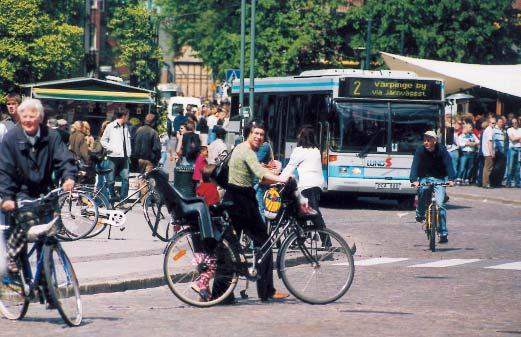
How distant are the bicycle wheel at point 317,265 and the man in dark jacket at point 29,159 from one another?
7.65 ft

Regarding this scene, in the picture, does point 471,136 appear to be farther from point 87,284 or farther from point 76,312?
point 76,312

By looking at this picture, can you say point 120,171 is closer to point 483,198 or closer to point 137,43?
point 483,198

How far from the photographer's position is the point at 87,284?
12344 millimetres

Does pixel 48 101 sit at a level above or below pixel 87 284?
above

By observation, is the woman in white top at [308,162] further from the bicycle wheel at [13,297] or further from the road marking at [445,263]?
the bicycle wheel at [13,297]

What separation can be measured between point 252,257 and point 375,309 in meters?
1.17

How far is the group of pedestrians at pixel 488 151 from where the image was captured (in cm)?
3391

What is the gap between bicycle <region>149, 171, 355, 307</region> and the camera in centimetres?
1153

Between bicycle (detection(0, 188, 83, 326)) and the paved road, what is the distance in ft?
0.47

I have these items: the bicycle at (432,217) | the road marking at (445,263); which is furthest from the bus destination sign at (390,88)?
the road marking at (445,263)

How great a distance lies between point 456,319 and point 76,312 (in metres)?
3.12

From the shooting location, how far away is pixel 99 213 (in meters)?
17.5

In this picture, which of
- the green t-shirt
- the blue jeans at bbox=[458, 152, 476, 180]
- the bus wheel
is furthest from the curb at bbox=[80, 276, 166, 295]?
the blue jeans at bbox=[458, 152, 476, 180]

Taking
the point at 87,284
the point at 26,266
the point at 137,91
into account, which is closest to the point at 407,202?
the point at 137,91
